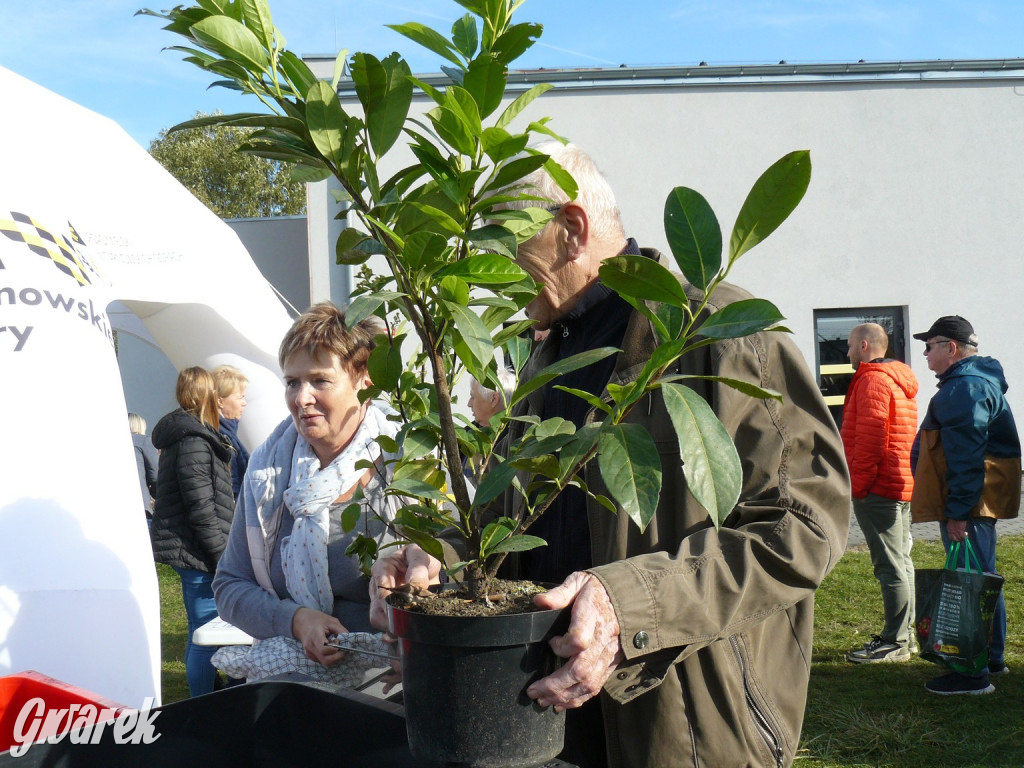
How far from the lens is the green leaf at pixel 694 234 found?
0.99 metres

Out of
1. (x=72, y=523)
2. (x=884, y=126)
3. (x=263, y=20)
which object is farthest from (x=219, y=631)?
Result: (x=884, y=126)

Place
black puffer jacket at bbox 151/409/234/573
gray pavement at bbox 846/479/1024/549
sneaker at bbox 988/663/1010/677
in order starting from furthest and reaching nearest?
gray pavement at bbox 846/479/1024/549, sneaker at bbox 988/663/1010/677, black puffer jacket at bbox 151/409/234/573

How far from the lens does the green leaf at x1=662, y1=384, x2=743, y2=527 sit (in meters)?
0.94

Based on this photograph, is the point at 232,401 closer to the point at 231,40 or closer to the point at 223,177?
the point at 231,40

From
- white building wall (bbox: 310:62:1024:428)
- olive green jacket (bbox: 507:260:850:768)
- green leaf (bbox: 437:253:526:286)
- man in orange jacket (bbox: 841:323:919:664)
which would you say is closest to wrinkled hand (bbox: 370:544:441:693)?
olive green jacket (bbox: 507:260:850:768)

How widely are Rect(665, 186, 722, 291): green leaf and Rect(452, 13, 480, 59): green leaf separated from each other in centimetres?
30

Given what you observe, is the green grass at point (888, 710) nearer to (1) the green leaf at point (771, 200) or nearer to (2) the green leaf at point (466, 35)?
(1) the green leaf at point (771, 200)

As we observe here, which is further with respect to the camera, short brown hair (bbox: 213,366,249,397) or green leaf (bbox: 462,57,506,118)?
short brown hair (bbox: 213,366,249,397)

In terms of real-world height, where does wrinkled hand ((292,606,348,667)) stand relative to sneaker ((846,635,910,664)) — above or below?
above

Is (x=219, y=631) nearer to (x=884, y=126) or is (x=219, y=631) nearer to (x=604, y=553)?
(x=604, y=553)

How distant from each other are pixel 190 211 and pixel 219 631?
4158mm

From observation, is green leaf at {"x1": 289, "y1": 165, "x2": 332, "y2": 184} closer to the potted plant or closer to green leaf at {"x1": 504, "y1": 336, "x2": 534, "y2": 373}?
the potted plant

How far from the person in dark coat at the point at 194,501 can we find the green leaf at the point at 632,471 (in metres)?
4.28

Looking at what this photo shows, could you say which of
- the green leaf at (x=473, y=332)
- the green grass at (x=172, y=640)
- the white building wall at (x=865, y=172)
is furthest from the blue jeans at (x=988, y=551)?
the white building wall at (x=865, y=172)
